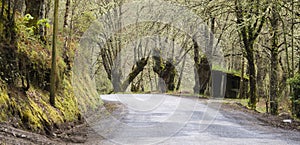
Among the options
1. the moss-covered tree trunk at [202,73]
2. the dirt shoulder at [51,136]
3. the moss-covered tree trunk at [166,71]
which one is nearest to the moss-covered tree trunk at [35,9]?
the dirt shoulder at [51,136]

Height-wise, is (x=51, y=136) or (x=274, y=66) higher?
(x=274, y=66)

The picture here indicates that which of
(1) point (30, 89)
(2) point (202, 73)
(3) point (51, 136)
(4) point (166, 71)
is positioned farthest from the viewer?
(4) point (166, 71)

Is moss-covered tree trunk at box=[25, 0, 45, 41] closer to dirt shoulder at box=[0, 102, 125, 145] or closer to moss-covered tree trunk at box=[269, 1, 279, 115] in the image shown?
dirt shoulder at box=[0, 102, 125, 145]

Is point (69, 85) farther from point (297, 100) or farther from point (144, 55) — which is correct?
point (144, 55)

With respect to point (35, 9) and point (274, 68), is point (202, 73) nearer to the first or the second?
point (274, 68)

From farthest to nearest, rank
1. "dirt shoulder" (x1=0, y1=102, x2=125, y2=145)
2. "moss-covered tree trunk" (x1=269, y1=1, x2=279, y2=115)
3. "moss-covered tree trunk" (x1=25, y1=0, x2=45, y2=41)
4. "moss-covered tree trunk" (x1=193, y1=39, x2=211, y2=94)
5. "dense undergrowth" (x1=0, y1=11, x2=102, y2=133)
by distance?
"moss-covered tree trunk" (x1=193, y1=39, x2=211, y2=94), "moss-covered tree trunk" (x1=269, y1=1, x2=279, y2=115), "moss-covered tree trunk" (x1=25, y1=0, x2=45, y2=41), "dense undergrowth" (x1=0, y1=11, x2=102, y2=133), "dirt shoulder" (x1=0, y1=102, x2=125, y2=145)

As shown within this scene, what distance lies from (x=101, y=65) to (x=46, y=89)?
27299 millimetres

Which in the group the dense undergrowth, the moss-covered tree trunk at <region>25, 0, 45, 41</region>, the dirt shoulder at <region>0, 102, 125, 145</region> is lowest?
the dirt shoulder at <region>0, 102, 125, 145</region>

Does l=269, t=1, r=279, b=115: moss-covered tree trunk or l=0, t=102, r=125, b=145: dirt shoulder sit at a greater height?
l=269, t=1, r=279, b=115: moss-covered tree trunk

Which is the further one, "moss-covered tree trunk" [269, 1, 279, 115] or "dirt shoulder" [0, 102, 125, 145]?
"moss-covered tree trunk" [269, 1, 279, 115]

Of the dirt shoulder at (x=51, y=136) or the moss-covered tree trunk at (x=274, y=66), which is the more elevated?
the moss-covered tree trunk at (x=274, y=66)

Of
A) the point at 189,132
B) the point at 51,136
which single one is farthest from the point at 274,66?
the point at 51,136

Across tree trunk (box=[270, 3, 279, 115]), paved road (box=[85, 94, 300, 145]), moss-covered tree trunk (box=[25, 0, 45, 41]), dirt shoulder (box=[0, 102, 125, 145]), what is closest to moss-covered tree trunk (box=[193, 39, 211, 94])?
tree trunk (box=[270, 3, 279, 115])

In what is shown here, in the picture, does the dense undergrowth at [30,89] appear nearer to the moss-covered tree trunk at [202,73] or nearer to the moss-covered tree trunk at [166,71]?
the moss-covered tree trunk at [202,73]
